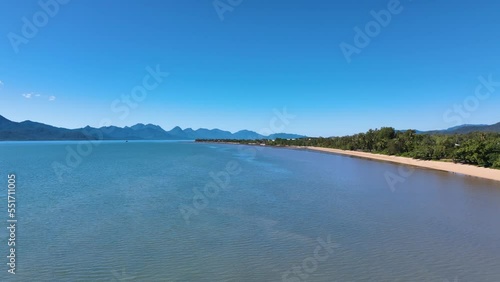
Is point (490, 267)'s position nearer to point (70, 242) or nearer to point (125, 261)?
point (125, 261)

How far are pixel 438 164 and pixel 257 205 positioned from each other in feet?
125

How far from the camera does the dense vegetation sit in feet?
129

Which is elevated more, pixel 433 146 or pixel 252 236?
pixel 433 146

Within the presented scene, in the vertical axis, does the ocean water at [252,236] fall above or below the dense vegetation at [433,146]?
below

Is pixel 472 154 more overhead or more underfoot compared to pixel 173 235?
more overhead

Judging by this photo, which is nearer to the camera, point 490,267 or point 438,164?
point 490,267

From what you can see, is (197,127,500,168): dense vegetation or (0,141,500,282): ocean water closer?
(0,141,500,282): ocean water

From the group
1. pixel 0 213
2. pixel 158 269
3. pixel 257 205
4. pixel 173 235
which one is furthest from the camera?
pixel 257 205

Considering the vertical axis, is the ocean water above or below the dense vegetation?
below

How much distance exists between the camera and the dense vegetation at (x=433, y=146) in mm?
39406

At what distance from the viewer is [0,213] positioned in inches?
642

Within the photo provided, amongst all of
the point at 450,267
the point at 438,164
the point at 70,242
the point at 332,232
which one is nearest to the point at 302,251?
the point at 332,232

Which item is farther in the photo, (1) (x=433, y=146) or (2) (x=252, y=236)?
(1) (x=433, y=146)

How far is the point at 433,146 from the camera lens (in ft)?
180
